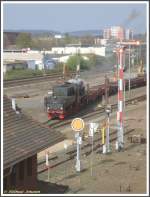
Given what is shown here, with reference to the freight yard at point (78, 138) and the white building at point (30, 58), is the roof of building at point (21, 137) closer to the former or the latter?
the freight yard at point (78, 138)

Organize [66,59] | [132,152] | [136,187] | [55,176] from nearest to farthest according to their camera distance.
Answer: [136,187] → [55,176] → [132,152] → [66,59]

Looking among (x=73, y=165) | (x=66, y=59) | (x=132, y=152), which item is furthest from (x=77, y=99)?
(x=66, y=59)

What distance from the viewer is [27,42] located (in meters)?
101

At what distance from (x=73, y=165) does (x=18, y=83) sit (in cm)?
3440

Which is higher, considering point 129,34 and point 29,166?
point 129,34

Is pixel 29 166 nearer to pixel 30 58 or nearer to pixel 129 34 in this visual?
pixel 129 34

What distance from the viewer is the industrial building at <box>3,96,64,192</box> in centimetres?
1089

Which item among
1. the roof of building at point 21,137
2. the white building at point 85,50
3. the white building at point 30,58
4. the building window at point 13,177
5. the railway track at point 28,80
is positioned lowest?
the building window at point 13,177

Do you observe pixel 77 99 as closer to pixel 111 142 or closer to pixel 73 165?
pixel 111 142

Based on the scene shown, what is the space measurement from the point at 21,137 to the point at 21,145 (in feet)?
1.32

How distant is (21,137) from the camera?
11742mm

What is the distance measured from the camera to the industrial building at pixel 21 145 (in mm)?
10892

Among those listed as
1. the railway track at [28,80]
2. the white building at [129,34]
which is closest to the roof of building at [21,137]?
the white building at [129,34]

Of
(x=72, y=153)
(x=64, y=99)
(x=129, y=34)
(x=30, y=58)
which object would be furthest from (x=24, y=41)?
(x=72, y=153)
